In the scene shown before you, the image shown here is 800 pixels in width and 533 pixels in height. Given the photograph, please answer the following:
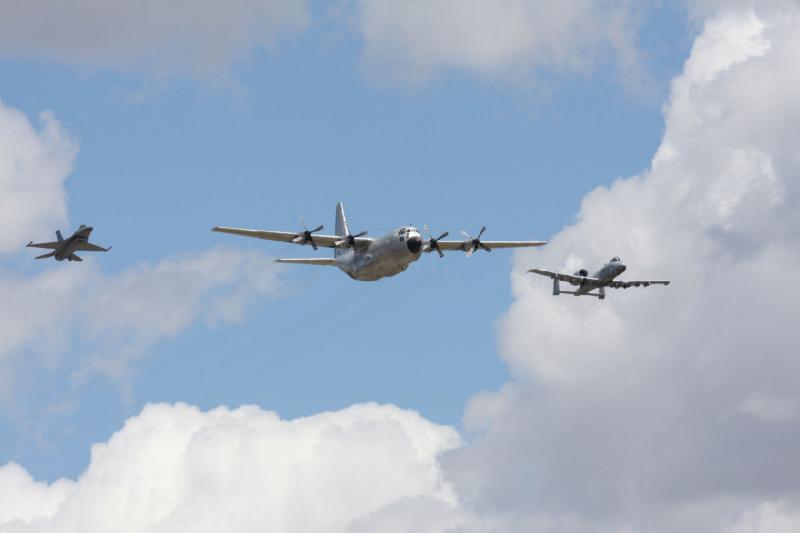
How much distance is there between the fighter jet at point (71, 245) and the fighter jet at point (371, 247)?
46.8 ft

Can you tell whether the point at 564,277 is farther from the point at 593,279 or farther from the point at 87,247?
the point at 87,247

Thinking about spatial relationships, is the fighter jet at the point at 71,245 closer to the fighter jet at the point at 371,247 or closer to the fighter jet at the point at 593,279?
the fighter jet at the point at 371,247

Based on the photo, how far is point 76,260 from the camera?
429 feet

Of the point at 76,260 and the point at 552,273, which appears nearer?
the point at 76,260

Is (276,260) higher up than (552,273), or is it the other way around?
(552,273)

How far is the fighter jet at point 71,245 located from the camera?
127562 mm

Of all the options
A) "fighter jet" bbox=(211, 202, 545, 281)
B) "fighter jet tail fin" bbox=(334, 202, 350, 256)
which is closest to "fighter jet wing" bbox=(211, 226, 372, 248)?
"fighter jet" bbox=(211, 202, 545, 281)

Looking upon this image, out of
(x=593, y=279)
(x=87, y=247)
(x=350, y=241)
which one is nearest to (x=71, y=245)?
(x=87, y=247)

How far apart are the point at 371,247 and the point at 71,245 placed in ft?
93.7

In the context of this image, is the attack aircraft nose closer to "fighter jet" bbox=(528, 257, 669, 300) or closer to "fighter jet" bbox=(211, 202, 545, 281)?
"fighter jet" bbox=(211, 202, 545, 281)

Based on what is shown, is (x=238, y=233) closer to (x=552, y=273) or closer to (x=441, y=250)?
(x=441, y=250)

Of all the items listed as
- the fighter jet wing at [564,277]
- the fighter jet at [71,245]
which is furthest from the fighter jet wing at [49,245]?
the fighter jet wing at [564,277]

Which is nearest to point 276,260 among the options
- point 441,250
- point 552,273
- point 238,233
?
point 238,233

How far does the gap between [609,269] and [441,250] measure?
2727 cm
